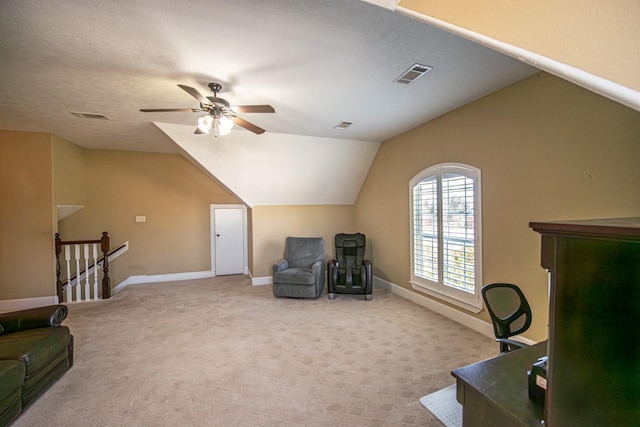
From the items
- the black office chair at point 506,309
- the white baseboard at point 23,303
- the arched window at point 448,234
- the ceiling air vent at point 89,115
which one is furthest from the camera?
the white baseboard at point 23,303

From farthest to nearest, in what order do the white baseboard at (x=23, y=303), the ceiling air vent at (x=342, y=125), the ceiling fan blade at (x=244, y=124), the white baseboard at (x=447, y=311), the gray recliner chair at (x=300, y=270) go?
the gray recliner chair at (x=300, y=270), the white baseboard at (x=23, y=303), the ceiling air vent at (x=342, y=125), the white baseboard at (x=447, y=311), the ceiling fan blade at (x=244, y=124)

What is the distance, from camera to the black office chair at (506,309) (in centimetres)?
192

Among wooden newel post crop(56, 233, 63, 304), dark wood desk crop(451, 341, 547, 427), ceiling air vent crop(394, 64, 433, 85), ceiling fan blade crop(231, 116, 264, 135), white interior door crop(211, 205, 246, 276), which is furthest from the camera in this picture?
white interior door crop(211, 205, 246, 276)

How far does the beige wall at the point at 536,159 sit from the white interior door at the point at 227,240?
431cm

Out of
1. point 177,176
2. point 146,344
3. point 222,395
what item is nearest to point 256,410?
point 222,395

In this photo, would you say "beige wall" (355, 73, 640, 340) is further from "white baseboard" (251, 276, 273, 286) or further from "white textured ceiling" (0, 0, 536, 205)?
"white baseboard" (251, 276, 273, 286)

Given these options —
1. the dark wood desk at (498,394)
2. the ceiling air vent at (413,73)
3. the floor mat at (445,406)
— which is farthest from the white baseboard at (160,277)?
the dark wood desk at (498,394)

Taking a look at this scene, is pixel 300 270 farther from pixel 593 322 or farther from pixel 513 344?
pixel 593 322

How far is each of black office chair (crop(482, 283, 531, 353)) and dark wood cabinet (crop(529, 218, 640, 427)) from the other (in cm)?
136

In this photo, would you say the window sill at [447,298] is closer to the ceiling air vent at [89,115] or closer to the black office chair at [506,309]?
the black office chair at [506,309]

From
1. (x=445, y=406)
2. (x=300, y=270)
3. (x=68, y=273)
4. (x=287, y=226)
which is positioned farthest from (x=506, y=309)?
(x=68, y=273)

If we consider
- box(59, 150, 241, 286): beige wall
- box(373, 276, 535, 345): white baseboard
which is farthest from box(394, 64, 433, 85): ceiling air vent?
box(59, 150, 241, 286): beige wall

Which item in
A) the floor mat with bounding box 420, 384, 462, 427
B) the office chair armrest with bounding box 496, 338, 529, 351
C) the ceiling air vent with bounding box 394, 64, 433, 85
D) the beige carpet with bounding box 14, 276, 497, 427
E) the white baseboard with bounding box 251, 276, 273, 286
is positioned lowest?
the beige carpet with bounding box 14, 276, 497, 427

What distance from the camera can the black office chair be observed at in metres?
1.92
